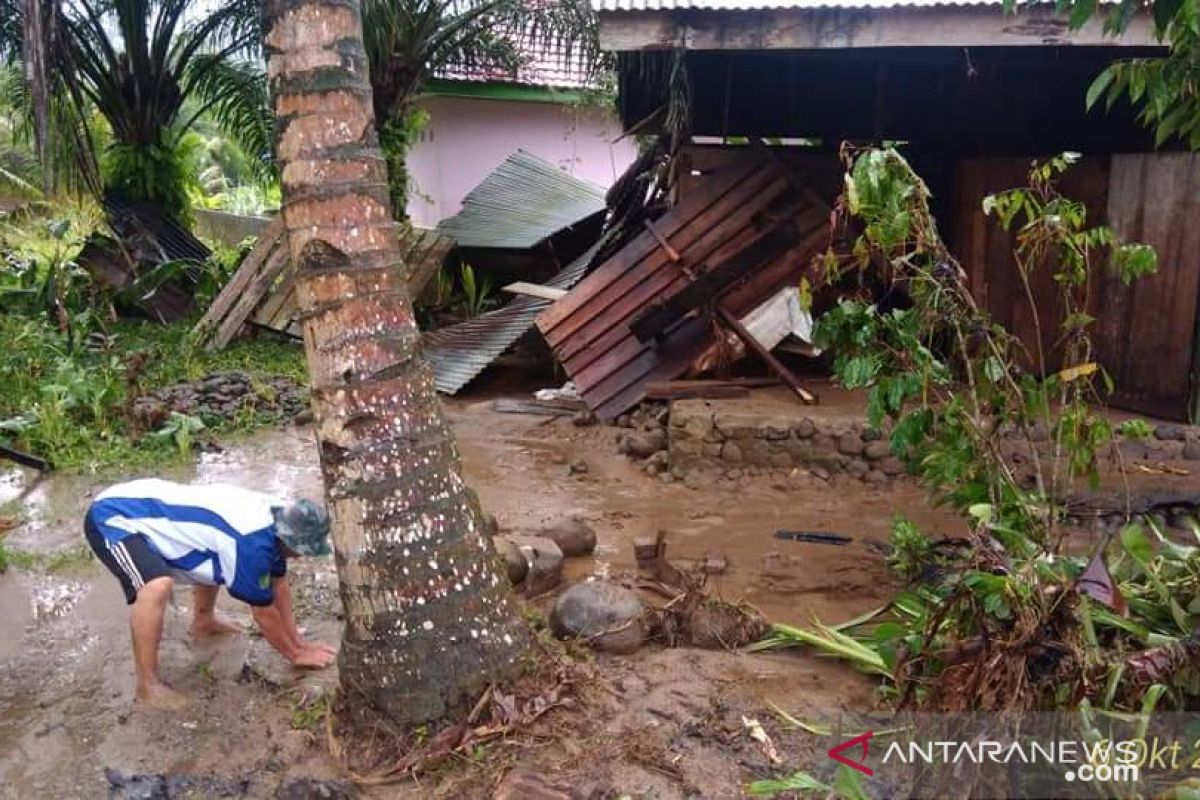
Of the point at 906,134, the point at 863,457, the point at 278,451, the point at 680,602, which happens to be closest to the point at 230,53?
the point at 278,451

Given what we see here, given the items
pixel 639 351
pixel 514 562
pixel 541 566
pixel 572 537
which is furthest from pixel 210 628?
pixel 639 351

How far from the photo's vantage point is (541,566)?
15.2ft

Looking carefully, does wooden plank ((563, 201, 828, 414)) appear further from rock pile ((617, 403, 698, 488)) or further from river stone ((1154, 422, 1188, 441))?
river stone ((1154, 422, 1188, 441))

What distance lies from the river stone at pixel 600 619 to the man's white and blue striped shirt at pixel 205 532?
3.67 feet

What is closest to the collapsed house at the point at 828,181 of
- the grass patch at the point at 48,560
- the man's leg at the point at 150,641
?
the grass patch at the point at 48,560

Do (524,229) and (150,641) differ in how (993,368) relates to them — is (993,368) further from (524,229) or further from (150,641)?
(524,229)

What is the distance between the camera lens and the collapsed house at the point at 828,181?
6156mm

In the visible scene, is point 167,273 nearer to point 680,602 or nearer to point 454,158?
point 454,158

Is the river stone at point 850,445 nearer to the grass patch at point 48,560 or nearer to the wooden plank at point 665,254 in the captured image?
the wooden plank at point 665,254

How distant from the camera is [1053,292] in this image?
23.0ft

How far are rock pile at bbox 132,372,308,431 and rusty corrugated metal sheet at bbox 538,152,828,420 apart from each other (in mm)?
2282

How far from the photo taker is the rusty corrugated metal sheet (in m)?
7.53

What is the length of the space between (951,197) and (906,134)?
0.71 metres

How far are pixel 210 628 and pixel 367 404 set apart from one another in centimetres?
173
